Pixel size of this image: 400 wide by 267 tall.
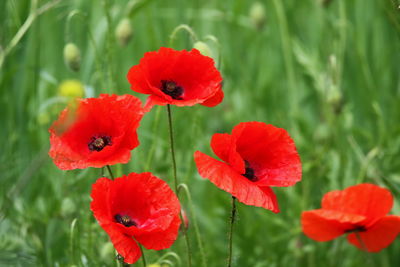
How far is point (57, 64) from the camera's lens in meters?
3.16

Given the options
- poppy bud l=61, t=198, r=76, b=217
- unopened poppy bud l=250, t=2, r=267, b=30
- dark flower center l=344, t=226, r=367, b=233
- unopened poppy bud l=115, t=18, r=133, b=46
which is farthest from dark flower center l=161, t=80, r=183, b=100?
unopened poppy bud l=250, t=2, r=267, b=30

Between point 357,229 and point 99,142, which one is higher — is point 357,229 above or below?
below

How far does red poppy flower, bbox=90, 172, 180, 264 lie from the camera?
1.26m

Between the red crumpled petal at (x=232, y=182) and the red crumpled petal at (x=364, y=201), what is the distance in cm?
33

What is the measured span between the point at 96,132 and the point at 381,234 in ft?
2.13

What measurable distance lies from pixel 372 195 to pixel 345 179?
2.44 ft

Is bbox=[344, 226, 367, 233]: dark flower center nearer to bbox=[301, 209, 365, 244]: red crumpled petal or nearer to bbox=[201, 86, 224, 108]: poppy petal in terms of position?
bbox=[301, 209, 365, 244]: red crumpled petal

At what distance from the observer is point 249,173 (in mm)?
1417

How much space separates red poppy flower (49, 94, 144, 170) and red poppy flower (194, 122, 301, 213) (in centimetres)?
13

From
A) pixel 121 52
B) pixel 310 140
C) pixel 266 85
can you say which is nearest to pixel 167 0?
pixel 121 52

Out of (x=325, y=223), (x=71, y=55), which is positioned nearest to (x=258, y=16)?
(x=71, y=55)

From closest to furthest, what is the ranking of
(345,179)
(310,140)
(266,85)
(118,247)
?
(118,247), (345,179), (310,140), (266,85)

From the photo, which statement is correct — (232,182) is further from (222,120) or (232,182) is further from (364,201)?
(222,120)

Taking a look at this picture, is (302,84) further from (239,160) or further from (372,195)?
(239,160)
